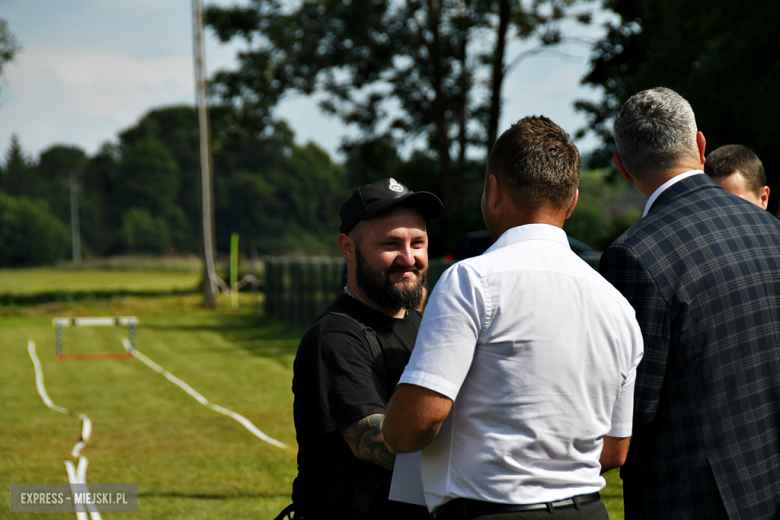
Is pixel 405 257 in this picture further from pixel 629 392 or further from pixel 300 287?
pixel 300 287

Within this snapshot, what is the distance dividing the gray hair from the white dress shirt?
0.74 metres

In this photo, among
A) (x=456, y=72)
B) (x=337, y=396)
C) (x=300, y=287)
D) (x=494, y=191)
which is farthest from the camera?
(x=456, y=72)

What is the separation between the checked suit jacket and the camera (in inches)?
93.4

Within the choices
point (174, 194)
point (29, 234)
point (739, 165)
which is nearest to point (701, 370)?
point (739, 165)

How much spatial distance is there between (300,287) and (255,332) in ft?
6.56

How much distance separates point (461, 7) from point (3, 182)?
89470mm

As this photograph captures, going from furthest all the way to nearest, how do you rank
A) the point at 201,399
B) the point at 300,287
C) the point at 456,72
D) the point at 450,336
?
the point at 456,72 < the point at 300,287 < the point at 201,399 < the point at 450,336

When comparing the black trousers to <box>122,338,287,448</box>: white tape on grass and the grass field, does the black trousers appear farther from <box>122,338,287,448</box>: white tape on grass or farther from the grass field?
<box>122,338,287,448</box>: white tape on grass

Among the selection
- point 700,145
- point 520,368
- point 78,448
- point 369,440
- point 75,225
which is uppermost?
point 75,225

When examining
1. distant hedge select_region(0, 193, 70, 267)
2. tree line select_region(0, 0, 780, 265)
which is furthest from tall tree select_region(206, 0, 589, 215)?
distant hedge select_region(0, 193, 70, 267)

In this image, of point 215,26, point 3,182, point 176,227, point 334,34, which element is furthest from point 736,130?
point 3,182

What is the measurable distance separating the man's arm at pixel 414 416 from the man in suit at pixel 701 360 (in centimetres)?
76

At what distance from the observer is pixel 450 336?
1.90 meters

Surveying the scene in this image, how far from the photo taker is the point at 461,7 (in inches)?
1081
